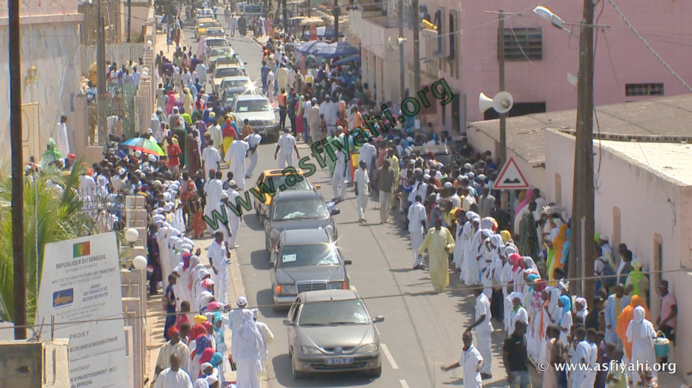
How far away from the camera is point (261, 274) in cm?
2142

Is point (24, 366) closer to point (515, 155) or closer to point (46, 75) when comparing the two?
point (515, 155)

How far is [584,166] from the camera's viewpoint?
16406mm

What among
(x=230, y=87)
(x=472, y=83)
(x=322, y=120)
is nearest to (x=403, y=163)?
(x=472, y=83)

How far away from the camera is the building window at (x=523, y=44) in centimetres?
2959

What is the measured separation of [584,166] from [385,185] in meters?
8.21

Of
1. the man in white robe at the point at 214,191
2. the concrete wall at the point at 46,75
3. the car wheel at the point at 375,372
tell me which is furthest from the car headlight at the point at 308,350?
the concrete wall at the point at 46,75

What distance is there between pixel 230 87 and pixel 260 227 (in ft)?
53.0

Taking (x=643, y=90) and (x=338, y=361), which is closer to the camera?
(x=338, y=361)

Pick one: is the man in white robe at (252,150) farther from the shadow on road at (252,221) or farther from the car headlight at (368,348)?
the car headlight at (368,348)

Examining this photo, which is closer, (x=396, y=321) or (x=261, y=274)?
(x=396, y=321)

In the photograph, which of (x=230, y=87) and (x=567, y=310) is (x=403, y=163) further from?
(x=230, y=87)

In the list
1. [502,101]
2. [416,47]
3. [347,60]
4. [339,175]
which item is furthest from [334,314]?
[347,60]

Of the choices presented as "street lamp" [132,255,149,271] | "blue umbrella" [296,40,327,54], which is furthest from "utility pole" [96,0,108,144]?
"street lamp" [132,255,149,271]

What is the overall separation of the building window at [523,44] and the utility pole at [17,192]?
18633 millimetres
